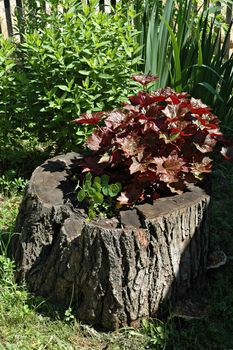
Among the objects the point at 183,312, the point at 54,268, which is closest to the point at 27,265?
the point at 54,268

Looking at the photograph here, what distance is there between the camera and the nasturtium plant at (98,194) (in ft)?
8.97

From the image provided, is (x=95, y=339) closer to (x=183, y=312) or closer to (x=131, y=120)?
(x=183, y=312)

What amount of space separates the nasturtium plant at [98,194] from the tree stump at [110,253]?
2.9 inches

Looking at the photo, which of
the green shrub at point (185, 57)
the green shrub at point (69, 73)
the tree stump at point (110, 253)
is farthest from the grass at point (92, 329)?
the green shrub at point (185, 57)

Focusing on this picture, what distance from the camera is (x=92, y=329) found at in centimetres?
280

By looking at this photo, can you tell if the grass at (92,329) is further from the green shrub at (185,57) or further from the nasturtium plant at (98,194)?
the green shrub at (185,57)

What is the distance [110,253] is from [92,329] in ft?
1.58

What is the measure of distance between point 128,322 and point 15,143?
1.80m

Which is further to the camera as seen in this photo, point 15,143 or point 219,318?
point 15,143

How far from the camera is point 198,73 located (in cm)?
418

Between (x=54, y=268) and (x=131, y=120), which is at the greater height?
(x=131, y=120)

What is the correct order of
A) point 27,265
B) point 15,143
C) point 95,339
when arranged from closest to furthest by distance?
point 95,339 → point 27,265 → point 15,143

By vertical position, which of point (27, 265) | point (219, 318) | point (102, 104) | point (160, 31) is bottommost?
point (219, 318)

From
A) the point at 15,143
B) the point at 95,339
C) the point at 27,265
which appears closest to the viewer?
the point at 95,339
